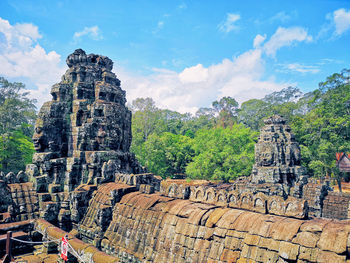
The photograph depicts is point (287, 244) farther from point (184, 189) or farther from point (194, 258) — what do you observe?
point (184, 189)

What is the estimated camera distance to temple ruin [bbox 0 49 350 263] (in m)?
5.22

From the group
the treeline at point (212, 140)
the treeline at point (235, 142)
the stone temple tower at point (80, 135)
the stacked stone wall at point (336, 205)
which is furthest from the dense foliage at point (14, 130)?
the stacked stone wall at point (336, 205)

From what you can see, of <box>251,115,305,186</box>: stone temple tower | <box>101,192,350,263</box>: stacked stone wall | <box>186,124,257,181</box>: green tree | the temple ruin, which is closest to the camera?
<box>101,192,350,263</box>: stacked stone wall

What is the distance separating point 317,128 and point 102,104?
28656 mm

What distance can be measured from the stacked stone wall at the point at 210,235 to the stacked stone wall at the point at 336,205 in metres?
10.0

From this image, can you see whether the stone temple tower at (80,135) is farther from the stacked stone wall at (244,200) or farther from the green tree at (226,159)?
the green tree at (226,159)

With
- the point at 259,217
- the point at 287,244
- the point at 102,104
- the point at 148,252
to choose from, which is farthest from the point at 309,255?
the point at 102,104

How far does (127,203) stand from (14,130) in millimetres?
28884

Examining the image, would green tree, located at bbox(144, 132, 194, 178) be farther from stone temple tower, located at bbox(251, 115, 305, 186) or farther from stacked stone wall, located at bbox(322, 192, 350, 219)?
stacked stone wall, located at bbox(322, 192, 350, 219)

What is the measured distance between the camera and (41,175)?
12.5 meters

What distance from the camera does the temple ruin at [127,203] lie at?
5223 mm

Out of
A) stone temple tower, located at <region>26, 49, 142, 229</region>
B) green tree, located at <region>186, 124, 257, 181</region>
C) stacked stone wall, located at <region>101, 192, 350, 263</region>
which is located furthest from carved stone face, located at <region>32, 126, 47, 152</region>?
green tree, located at <region>186, 124, 257, 181</region>

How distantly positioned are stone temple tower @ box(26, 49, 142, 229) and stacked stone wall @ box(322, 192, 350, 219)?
36.2 ft

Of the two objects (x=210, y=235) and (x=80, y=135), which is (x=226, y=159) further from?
(x=210, y=235)
